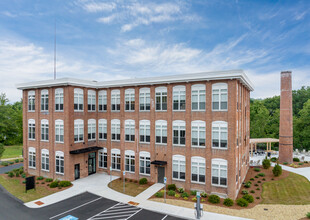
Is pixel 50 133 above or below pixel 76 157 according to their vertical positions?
above

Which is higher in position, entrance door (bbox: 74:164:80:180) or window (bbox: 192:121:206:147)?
window (bbox: 192:121:206:147)

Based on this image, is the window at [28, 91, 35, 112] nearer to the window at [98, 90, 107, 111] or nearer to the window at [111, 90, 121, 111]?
the window at [98, 90, 107, 111]

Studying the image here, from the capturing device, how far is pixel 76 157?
25.8m

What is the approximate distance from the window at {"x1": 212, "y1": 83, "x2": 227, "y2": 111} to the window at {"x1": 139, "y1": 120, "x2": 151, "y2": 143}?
28.1 ft

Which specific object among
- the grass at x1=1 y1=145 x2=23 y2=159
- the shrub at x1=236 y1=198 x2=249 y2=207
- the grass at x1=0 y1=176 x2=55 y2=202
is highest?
the shrub at x1=236 y1=198 x2=249 y2=207

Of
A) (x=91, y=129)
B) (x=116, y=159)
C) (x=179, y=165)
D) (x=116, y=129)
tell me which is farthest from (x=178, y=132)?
(x=91, y=129)

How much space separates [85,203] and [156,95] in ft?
45.9

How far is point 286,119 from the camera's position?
1356 inches

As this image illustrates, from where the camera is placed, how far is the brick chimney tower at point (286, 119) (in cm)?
3319

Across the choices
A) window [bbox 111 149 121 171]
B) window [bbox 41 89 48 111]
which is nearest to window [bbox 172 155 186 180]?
window [bbox 111 149 121 171]

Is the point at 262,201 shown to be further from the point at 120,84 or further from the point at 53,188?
the point at 53,188

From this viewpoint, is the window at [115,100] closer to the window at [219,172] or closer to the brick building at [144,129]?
the brick building at [144,129]

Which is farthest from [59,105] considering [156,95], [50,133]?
[156,95]

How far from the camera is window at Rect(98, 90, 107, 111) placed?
28.5 metres
